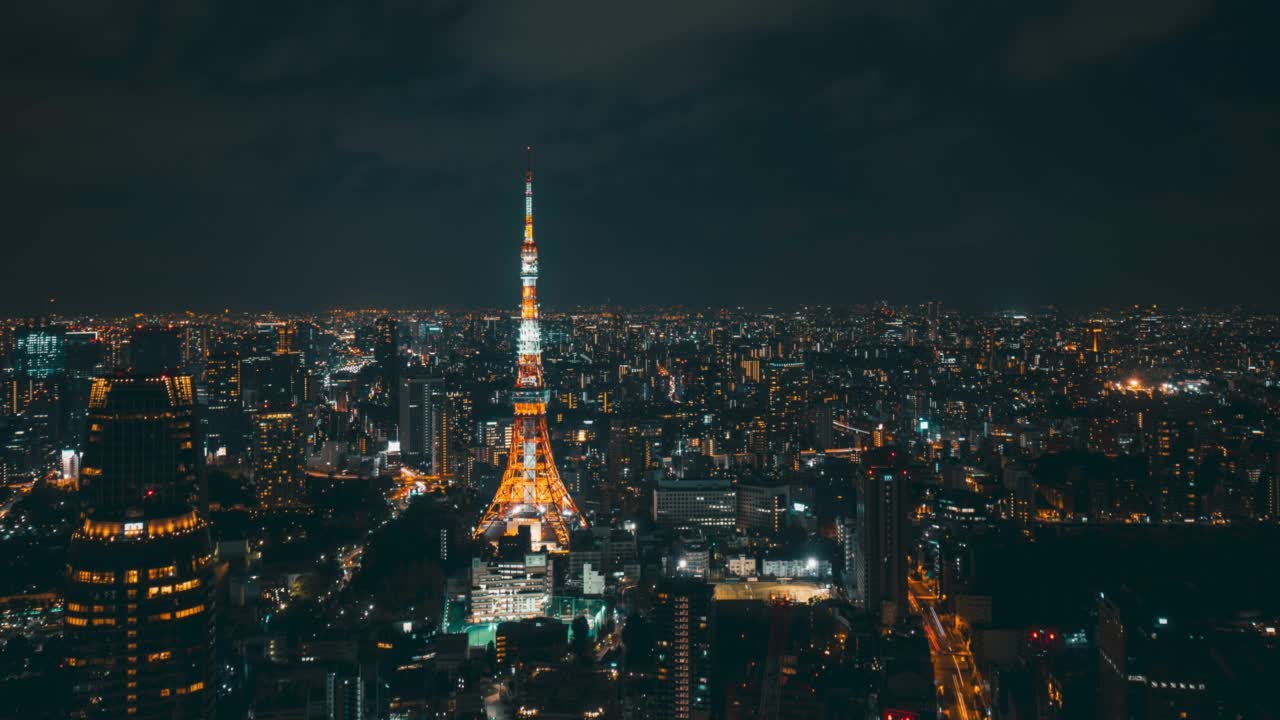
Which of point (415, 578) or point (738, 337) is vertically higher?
point (738, 337)

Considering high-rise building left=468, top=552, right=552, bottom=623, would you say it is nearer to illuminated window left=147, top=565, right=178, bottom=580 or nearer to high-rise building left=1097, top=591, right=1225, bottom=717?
illuminated window left=147, top=565, right=178, bottom=580

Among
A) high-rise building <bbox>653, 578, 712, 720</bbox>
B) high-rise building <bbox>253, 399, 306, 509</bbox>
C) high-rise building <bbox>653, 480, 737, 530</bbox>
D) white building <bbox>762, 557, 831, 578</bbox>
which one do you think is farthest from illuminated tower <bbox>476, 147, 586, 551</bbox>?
high-rise building <bbox>653, 578, 712, 720</bbox>

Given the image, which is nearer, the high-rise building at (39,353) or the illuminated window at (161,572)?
the illuminated window at (161,572)

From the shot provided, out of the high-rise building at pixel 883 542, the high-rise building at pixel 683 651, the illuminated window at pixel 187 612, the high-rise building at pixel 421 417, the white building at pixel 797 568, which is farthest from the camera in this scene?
the high-rise building at pixel 421 417

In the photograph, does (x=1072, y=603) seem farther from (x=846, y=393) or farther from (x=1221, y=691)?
(x=846, y=393)

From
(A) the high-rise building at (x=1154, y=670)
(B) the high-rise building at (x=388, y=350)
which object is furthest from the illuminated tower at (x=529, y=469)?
(B) the high-rise building at (x=388, y=350)

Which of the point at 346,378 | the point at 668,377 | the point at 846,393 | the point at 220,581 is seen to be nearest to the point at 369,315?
the point at 346,378

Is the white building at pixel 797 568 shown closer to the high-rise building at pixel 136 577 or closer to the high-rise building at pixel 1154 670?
the high-rise building at pixel 1154 670
